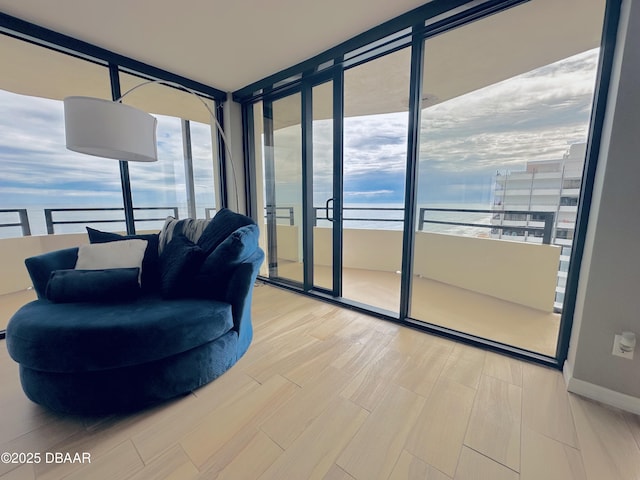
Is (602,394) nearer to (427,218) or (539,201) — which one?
(539,201)

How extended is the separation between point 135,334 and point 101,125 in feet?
3.78

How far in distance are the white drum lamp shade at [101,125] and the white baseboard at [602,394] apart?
2.95m

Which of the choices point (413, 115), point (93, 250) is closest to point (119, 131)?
point (93, 250)

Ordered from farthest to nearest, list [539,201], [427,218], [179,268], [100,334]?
[427,218] → [539,201] → [179,268] → [100,334]

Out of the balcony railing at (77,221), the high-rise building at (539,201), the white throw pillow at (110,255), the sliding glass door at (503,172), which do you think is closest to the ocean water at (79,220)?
the balcony railing at (77,221)

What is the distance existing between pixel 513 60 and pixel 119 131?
3.22m

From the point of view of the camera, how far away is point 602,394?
4.66ft

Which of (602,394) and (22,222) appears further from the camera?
(22,222)

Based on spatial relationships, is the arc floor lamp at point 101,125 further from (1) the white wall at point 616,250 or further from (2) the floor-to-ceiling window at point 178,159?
(1) the white wall at point 616,250

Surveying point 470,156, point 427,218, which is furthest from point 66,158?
point 470,156

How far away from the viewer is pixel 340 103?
258cm

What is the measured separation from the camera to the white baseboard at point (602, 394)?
53.2 inches

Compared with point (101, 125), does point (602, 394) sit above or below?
below

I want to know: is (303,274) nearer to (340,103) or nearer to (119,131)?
(340,103)
